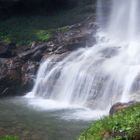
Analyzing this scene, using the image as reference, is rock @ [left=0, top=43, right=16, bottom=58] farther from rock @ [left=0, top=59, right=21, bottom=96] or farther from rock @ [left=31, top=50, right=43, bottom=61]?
rock @ [left=31, top=50, right=43, bottom=61]

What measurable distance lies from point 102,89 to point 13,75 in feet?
25.4

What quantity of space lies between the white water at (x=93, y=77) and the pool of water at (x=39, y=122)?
127 centimetres

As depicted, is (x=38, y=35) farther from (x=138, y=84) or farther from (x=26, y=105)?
(x=138, y=84)

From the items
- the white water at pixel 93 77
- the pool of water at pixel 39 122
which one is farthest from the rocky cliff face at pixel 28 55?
the pool of water at pixel 39 122

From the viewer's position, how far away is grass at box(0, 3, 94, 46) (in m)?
37.3

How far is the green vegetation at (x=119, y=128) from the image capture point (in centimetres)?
973

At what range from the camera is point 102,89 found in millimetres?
27047

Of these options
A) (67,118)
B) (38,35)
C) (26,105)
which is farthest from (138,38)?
(67,118)

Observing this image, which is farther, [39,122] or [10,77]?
[10,77]

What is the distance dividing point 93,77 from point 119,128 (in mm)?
17817

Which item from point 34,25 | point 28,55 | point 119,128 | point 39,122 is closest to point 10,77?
point 28,55

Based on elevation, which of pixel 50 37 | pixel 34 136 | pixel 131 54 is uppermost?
pixel 50 37

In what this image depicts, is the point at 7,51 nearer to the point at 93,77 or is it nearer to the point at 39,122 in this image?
the point at 93,77

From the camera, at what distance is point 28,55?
3403 cm
